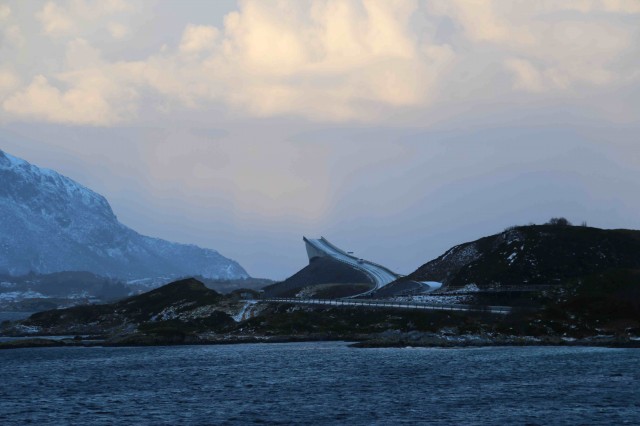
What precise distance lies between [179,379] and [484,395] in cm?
3306

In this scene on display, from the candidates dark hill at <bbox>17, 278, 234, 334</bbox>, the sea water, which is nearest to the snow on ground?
dark hill at <bbox>17, 278, 234, 334</bbox>

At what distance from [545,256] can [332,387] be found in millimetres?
94610

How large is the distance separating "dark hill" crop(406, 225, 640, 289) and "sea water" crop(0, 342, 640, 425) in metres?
49.8

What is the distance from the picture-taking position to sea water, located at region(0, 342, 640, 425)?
62.0 metres

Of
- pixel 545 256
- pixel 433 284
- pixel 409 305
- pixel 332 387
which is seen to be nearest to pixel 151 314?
pixel 433 284

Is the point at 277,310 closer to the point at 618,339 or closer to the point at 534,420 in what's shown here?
the point at 618,339

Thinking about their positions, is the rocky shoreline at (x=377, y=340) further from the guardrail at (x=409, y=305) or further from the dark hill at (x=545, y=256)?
the dark hill at (x=545, y=256)

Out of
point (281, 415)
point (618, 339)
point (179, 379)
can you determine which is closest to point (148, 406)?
point (281, 415)

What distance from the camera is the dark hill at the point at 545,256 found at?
512ft

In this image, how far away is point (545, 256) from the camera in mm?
161500

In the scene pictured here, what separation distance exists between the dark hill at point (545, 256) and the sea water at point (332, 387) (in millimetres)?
49825

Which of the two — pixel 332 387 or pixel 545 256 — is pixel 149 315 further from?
pixel 332 387

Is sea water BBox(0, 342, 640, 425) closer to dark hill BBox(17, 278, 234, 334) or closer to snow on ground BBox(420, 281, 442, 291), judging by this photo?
dark hill BBox(17, 278, 234, 334)

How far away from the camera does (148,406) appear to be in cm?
6869
